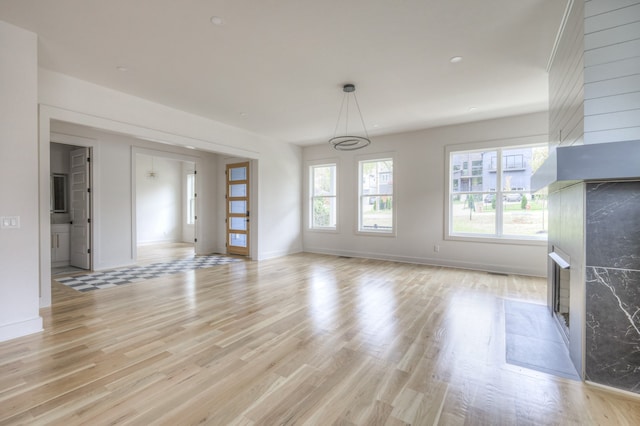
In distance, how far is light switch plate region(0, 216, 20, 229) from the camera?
277 cm

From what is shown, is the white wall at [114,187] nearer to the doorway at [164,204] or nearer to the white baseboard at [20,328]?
the doorway at [164,204]

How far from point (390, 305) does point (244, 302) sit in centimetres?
187

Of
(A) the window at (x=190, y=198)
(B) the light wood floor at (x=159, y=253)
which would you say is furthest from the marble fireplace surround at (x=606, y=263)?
(A) the window at (x=190, y=198)

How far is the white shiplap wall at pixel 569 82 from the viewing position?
2.21m

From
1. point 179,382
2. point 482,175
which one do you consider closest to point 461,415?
point 179,382

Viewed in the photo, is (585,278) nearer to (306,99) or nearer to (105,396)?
(105,396)

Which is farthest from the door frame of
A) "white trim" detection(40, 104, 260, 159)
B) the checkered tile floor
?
"white trim" detection(40, 104, 260, 159)

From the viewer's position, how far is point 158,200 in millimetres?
9703

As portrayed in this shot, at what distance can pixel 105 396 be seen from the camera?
1907mm

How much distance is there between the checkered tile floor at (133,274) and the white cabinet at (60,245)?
1333mm

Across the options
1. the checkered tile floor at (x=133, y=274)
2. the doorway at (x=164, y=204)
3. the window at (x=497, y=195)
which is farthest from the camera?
the doorway at (x=164, y=204)

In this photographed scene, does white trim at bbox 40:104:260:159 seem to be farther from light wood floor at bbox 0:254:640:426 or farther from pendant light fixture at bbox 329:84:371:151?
light wood floor at bbox 0:254:640:426

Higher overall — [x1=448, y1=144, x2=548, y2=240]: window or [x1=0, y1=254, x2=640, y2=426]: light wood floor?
[x1=448, y1=144, x2=548, y2=240]: window

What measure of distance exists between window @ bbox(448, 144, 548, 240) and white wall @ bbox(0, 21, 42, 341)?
6.40 metres
